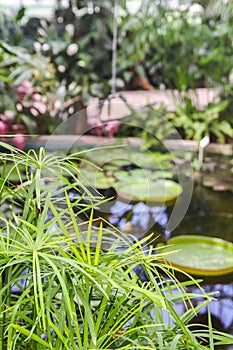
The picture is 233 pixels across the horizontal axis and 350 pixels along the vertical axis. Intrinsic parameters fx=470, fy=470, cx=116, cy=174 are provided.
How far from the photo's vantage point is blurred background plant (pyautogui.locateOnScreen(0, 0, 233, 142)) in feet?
11.1

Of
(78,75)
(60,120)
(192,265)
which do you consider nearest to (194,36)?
(78,75)

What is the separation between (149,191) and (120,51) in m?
1.69

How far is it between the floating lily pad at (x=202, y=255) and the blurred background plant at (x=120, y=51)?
4.62 feet

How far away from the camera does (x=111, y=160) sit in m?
2.92

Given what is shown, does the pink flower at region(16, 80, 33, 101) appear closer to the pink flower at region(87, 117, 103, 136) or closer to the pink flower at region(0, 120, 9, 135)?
the pink flower at region(0, 120, 9, 135)

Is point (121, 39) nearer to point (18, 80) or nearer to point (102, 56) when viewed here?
point (102, 56)

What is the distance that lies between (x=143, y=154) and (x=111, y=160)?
33cm

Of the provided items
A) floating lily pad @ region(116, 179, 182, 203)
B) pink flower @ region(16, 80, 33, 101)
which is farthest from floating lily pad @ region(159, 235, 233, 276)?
pink flower @ region(16, 80, 33, 101)

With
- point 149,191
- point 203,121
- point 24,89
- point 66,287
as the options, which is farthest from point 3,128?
point 66,287

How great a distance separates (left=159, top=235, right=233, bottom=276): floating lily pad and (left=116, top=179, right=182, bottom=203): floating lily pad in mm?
429

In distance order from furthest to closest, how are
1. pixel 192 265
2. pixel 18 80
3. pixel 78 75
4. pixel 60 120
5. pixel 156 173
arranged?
pixel 78 75 < pixel 60 120 < pixel 18 80 < pixel 156 173 < pixel 192 265

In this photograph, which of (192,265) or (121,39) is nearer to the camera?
(192,265)

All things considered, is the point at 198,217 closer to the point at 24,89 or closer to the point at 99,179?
the point at 99,179

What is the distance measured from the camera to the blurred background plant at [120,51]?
340 centimetres
